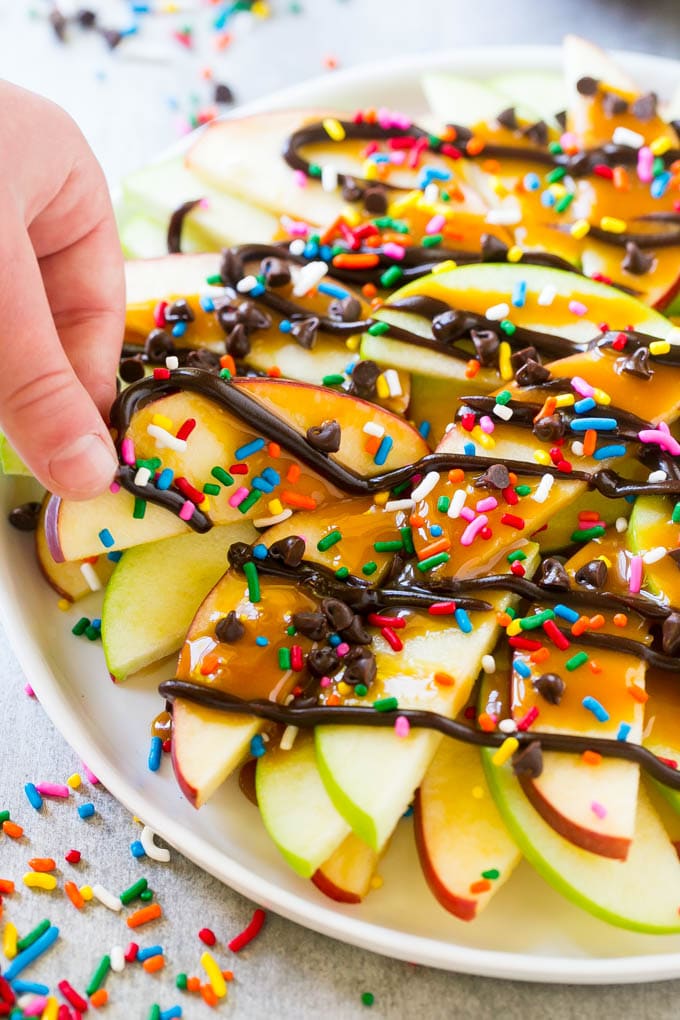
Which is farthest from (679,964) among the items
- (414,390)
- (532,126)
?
(532,126)

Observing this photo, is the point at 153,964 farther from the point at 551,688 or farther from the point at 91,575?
the point at 551,688

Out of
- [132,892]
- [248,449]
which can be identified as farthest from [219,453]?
[132,892]

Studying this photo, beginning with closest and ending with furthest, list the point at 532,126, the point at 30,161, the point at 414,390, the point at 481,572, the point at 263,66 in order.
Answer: the point at 30,161
the point at 481,572
the point at 414,390
the point at 532,126
the point at 263,66

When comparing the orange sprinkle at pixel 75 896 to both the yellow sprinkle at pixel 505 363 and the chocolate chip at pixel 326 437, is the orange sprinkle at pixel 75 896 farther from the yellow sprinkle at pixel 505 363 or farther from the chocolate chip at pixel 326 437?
the yellow sprinkle at pixel 505 363

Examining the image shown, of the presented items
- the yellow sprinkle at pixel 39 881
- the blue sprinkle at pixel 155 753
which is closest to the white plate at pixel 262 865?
the blue sprinkle at pixel 155 753

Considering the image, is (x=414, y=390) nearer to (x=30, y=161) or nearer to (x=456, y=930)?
(x=30, y=161)

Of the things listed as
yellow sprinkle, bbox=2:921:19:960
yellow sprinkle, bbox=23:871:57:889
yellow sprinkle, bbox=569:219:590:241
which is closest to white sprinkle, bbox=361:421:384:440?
yellow sprinkle, bbox=569:219:590:241
